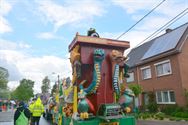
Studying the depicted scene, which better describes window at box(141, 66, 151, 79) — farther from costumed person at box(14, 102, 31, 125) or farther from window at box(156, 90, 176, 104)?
costumed person at box(14, 102, 31, 125)

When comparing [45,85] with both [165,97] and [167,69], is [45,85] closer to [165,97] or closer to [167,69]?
[165,97]

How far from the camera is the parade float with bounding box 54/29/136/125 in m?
5.49

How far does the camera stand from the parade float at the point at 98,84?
5.49 m

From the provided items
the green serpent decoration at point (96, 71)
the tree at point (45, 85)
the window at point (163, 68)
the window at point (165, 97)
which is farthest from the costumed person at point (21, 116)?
the tree at point (45, 85)

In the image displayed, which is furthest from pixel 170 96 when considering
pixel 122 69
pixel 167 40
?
pixel 122 69

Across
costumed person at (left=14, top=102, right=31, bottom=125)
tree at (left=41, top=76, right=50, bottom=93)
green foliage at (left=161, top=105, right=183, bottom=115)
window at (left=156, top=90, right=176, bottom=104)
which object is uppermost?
tree at (left=41, top=76, right=50, bottom=93)

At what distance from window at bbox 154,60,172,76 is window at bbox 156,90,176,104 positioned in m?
1.90

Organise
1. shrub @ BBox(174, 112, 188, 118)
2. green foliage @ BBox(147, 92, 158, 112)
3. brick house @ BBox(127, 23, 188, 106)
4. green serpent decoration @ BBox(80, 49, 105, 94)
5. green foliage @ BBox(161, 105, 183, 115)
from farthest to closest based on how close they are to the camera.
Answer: green foliage @ BBox(147, 92, 158, 112), brick house @ BBox(127, 23, 188, 106), green foliage @ BBox(161, 105, 183, 115), shrub @ BBox(174, 112, 188, 118), green serpent decoration @ BBox(80, 49, 105, 94)

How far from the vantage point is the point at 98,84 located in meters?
5.71

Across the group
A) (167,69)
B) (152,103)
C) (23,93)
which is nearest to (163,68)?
(167,69)

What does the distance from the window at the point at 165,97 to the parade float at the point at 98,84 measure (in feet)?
51.6

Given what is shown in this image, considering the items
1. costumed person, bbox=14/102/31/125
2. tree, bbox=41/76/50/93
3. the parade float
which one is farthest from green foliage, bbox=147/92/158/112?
tree, bbox=41/76/50/93

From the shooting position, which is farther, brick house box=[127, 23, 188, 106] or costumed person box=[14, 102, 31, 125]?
brick house box=[127, 23, 188, 106]

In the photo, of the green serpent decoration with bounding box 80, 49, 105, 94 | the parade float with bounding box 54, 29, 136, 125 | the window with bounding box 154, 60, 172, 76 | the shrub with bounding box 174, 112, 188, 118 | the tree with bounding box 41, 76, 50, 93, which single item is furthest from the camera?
the tree with bounding box 41, 76, 50, 93
